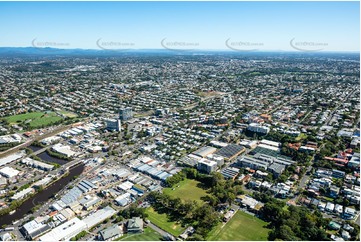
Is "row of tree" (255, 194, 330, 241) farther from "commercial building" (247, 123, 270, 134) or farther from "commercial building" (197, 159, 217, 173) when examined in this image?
"commercial building" (247, 123, 270, 134)

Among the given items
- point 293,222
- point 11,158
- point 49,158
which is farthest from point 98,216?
point 11,158

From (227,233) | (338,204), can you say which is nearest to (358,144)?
(338,204)

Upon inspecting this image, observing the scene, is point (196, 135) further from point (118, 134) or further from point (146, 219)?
point (146, 219)

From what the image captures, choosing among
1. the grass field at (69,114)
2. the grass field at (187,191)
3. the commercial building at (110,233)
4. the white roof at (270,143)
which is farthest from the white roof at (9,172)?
the white roof at (270,143)

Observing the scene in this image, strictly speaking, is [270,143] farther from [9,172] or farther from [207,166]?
[9,172]

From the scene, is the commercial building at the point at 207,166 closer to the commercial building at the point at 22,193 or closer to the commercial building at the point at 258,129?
the commercial building at the point at 258,129
